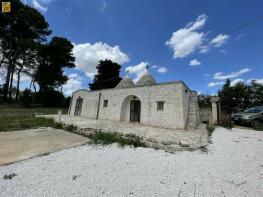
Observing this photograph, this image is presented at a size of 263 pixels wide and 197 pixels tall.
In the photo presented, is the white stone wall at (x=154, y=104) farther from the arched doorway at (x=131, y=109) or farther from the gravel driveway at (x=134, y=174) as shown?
the gravel driveway at (x=134, y=174)

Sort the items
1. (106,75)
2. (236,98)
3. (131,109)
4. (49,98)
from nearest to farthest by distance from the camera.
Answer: (131,109) → (236,98) → (49,98) → (106,75)

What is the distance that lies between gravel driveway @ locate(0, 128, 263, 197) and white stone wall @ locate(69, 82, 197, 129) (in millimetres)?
5061

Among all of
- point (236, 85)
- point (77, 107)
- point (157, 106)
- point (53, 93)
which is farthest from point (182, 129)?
point (53, 93)

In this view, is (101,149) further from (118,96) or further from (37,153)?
(118,96)

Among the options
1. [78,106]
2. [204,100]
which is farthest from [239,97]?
[78,106]

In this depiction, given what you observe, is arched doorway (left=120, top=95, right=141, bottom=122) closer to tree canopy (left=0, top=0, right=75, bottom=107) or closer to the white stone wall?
the white stone wall

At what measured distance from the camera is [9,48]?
26031 mm

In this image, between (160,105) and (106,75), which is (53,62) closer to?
(106,75)

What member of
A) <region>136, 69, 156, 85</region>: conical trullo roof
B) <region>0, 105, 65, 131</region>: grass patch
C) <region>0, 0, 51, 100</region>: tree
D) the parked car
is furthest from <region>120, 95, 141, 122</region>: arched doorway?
<region>0, 0, 51, 100</region>: tree

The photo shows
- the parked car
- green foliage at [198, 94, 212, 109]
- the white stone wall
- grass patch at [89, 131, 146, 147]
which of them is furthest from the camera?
green foliage at [198, 94, 212, 109]

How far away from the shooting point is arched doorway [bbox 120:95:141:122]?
12.5 metres

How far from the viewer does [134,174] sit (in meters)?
3.01

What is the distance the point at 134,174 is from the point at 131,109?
9717 mm

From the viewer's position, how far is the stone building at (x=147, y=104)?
947cm
